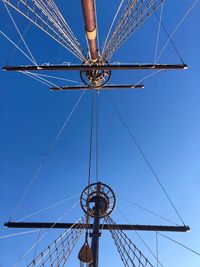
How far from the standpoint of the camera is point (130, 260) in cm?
812

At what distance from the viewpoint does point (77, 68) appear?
29.4ft

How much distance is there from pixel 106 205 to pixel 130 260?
1.89 meters

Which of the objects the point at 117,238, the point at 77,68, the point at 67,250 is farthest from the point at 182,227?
the point at 77,68

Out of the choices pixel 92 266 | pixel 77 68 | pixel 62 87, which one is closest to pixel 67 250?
pixel 92 266

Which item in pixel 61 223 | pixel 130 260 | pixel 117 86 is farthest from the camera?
pixel 117 86

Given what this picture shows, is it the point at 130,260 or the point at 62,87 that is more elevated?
the point at 62,87

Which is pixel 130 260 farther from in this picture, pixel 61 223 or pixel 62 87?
pixel 62 87

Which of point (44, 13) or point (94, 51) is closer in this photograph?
point (44, 13)

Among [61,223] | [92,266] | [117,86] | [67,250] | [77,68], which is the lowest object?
[92,266]

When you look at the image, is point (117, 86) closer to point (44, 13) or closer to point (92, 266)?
point (44, 13)

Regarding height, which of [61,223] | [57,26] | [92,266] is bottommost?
[92,266]

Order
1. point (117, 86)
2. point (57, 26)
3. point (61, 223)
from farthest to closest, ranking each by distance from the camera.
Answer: point (117, 86) < point (61, 223) < point (57, 26)

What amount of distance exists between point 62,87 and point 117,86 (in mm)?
2071

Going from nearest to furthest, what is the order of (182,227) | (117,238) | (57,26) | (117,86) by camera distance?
(57,26), (117,238), (182,227), (117,86)
